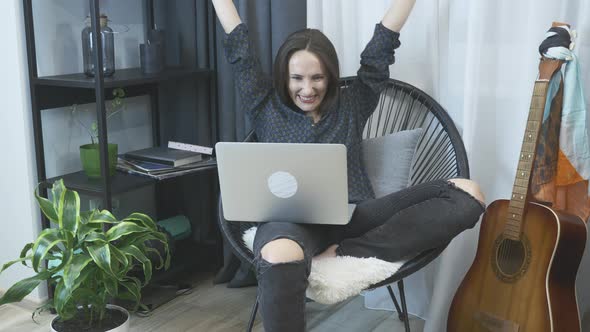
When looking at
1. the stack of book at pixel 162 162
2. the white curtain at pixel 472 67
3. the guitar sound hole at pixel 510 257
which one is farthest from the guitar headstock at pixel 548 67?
the stack of book at pixel 162 162

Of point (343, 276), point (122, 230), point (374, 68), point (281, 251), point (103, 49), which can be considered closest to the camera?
point (281, 251)

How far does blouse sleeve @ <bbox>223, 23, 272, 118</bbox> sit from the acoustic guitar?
0.72 metres

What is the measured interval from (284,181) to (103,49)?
0.93 m

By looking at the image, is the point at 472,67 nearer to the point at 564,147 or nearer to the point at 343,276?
the point at 564,147

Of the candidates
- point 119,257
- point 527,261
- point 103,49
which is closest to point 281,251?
point 119,257

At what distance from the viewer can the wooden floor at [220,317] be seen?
211 centimetres

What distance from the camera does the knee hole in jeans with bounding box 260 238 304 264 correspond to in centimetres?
149

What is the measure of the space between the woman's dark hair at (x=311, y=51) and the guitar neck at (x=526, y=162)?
1.76ft

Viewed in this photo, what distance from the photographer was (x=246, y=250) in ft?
5.65

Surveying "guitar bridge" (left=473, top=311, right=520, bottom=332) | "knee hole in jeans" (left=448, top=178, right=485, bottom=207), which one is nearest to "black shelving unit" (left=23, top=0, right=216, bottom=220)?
"knee hole in jeans" (left=448, top=178, right=485, bottom=207)

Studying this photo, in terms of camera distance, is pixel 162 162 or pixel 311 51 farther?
pixel 162 162

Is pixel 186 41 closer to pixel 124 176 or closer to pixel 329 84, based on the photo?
pixel 124 176

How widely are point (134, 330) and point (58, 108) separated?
78 centimetres

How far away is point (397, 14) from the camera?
6.28 ft
